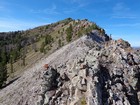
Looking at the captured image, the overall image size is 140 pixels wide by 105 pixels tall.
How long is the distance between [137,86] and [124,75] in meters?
3.72

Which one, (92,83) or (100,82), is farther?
(100,82)

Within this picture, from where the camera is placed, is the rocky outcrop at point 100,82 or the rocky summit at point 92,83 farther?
the rocky summit at point 92,83

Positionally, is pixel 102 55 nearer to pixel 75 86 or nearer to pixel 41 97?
pixel 75 86

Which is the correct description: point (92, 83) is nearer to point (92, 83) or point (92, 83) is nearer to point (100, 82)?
point (92, 83)

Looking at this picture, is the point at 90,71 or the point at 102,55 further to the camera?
the point at 102,55

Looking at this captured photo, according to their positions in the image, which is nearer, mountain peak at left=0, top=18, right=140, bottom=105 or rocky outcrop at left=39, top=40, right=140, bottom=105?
rocky outcrop at left=39, top=40, right=140, bottom=105

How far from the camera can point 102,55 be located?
2275 inches

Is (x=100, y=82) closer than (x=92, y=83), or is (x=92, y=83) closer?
(x=92, y=83)

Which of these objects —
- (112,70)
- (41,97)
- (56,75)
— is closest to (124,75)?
(112,70)

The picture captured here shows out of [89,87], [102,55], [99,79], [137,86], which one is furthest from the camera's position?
[102,55]

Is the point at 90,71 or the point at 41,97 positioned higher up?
the point at 90,71

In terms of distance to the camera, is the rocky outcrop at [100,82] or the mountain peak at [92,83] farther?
the mountain peak at [92,83]

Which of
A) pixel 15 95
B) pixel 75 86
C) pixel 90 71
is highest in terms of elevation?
pixel 90 71

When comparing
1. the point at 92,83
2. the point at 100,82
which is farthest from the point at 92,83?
the point at 100,82
